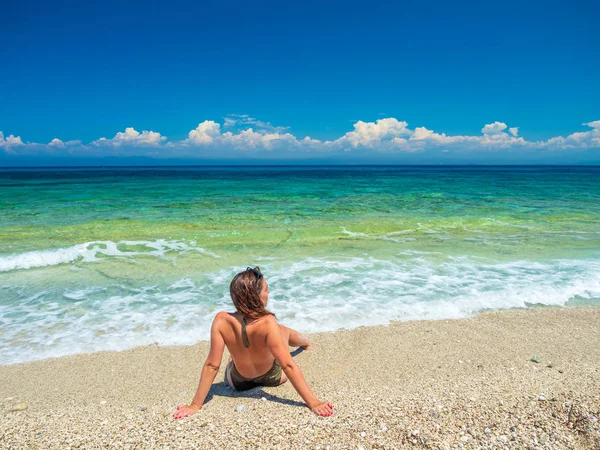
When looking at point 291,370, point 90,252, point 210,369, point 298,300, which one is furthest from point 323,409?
point 90,252

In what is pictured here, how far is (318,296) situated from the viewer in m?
6.56

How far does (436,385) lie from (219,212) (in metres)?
14.9

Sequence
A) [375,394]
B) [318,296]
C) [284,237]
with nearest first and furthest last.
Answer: [375,394] < [318,296] < [284,237]

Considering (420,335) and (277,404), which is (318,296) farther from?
(277,404)

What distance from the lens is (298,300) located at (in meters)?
6.41

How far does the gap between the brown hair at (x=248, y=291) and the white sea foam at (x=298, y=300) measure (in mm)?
2416

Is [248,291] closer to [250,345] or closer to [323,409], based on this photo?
[250,345]

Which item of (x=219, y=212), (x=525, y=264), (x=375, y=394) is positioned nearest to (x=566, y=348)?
(x=375, y=394)

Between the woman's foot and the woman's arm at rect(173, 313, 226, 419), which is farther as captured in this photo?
the woman's foot

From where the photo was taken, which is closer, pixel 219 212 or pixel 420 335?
pixel 420 335

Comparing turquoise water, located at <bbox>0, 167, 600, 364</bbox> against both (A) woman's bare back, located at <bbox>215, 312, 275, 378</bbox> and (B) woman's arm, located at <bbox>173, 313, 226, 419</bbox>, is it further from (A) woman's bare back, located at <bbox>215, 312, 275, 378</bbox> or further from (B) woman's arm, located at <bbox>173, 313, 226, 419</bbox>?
(B) woman's arm, located at <bbox>173, 313, 226, 419</bbox>

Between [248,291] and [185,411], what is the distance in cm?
118

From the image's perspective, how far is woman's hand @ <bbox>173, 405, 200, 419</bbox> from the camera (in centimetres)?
304

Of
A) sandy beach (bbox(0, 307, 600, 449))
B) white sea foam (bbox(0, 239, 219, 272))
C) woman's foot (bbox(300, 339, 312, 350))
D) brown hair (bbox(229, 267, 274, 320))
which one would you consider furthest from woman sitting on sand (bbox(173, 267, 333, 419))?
white sea foam (bbox(0, 239, 219, 272))
